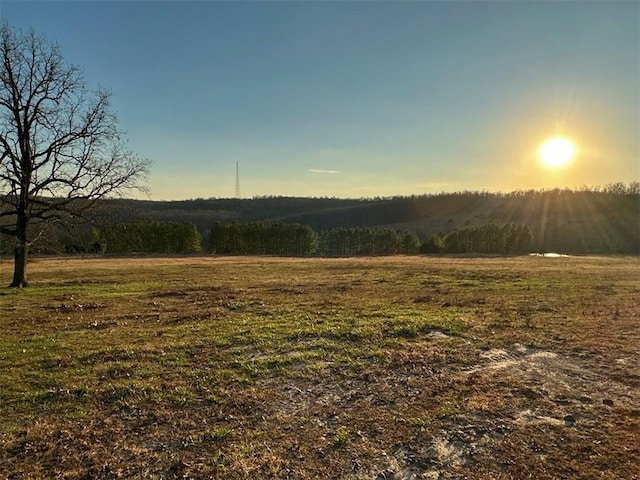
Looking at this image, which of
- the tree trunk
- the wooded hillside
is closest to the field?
the tree trunk

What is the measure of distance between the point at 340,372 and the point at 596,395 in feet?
16.0

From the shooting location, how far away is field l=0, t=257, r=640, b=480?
18.9 feet

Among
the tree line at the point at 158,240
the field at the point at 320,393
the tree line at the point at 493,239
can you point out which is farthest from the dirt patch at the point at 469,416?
the tree line at the point at 493,239

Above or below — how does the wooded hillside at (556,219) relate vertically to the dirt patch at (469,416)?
above

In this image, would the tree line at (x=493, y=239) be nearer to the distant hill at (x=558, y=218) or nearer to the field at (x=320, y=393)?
the distant hill at (x=558, y=218)

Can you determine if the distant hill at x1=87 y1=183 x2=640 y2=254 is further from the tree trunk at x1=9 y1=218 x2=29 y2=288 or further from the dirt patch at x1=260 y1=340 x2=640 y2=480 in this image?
the dirt patch at x1=260 y1=340 x2=640 y2=480

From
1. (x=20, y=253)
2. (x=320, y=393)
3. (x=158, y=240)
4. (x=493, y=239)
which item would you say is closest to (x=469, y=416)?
(x=320, y=393)

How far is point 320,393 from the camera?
319 inches

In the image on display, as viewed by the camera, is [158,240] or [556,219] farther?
[556,219]

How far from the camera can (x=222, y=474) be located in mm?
5422

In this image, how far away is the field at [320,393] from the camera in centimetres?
576

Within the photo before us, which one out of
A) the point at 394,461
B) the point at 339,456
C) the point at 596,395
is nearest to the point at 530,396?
the point at 596,395

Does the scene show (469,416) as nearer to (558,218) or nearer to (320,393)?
(320,393)

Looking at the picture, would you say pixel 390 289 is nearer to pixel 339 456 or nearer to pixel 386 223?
pixel 339 456
